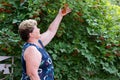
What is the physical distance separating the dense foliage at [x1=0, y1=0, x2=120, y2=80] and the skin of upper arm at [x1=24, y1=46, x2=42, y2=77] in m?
0.90

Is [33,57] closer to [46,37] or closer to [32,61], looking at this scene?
[32,61]

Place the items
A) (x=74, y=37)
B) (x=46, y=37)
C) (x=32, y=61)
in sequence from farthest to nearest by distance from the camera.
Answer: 1. (x=74, y=37)
2. (x=46, y=37)
3. (x=32, y=61)

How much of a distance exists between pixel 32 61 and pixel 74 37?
1257mm

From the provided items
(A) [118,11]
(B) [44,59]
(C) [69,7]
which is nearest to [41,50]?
(B) [44,59]

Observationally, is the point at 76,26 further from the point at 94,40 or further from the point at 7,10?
the point at 7,10

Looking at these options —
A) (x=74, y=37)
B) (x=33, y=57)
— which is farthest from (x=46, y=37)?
(x=33, y=57)

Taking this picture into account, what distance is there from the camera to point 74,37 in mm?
3998

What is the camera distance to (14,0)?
395 centimetres

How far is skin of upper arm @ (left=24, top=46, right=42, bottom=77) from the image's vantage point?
284 cm

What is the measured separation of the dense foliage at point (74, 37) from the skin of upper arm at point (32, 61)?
2.96ft

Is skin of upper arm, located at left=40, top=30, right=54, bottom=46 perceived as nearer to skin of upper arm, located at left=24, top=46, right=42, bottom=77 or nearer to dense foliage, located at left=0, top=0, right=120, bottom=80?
dense foliage, located at left=0, top=0, right=120, bottom=80

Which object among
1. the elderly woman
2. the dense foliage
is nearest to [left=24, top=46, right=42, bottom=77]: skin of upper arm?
the elderly woman

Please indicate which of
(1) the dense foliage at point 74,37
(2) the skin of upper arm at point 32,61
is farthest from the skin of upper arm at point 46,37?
(2) the skin of upper arm at point 32,61

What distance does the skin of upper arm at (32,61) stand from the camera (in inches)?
112
